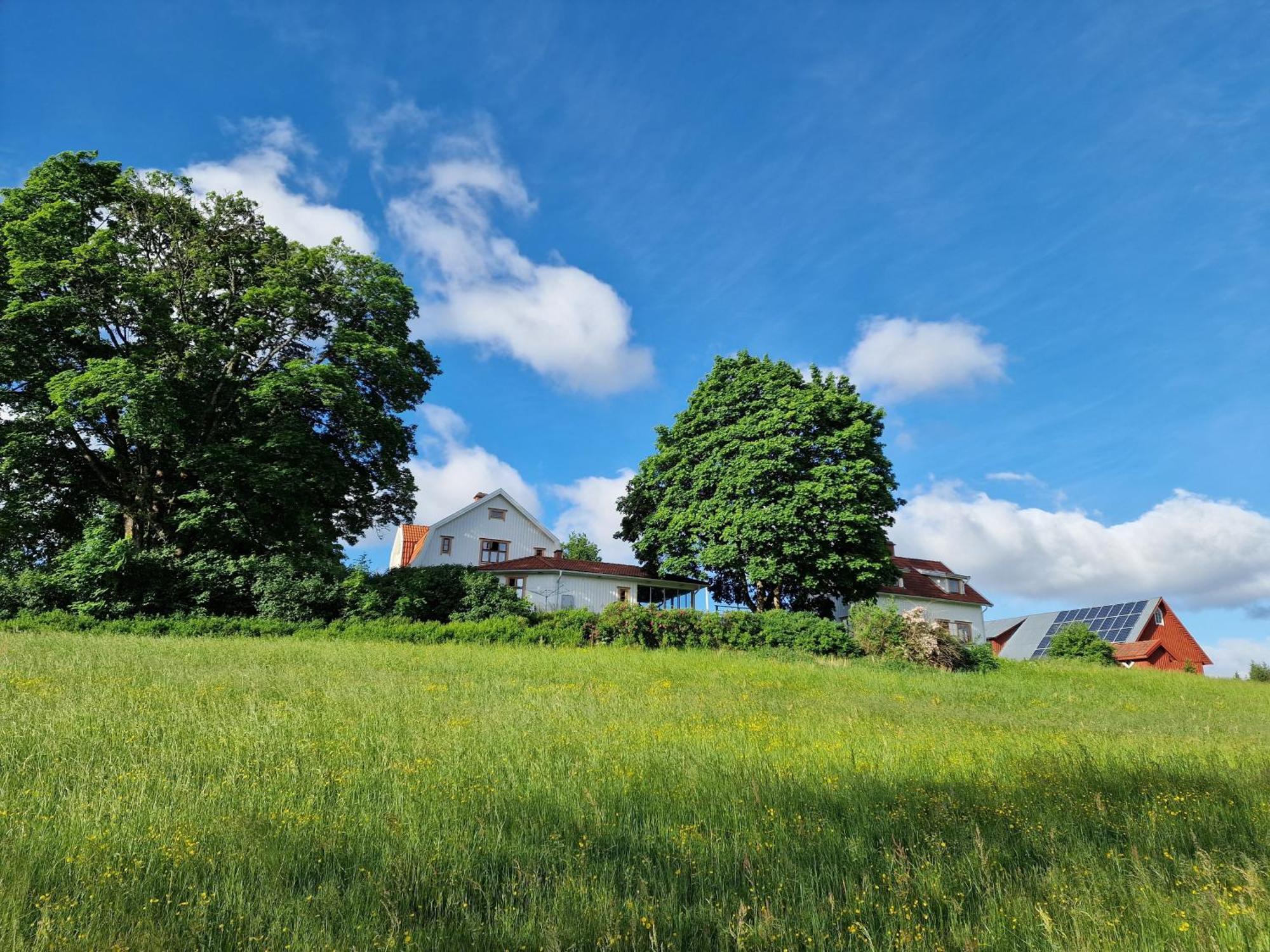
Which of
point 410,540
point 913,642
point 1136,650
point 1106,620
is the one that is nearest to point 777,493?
point 913,642

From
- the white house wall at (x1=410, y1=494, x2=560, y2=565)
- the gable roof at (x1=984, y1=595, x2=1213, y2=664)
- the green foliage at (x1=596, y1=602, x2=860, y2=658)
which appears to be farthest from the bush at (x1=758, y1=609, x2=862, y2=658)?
the gable roof at (x1=984, y1=595, x2=1213, y2=664)

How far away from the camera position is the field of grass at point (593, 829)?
3.50m

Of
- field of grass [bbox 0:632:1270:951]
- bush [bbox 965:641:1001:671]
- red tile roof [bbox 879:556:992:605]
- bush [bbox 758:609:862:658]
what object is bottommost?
field of grass [bbox 0:632:1270:951]

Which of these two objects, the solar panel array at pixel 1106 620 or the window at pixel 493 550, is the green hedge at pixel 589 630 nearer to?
the window at pixel 493 550

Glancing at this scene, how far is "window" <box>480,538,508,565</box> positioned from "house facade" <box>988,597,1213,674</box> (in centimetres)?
3581

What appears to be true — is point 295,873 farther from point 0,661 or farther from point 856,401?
point 856,401

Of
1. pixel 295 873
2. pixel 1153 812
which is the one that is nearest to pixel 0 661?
pixel 295 873

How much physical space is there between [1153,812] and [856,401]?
1231 inches

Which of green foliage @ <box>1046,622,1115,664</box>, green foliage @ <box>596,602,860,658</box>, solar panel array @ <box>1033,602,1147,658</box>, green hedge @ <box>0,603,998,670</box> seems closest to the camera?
green hedge @ <box>0,603,998,670</box>

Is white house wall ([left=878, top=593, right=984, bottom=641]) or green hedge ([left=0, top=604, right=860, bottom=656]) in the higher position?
white house wall ([left=878, top=593, right=984, bottom=641])

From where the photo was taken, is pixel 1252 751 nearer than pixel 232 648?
Yes

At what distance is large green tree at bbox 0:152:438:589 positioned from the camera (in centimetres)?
2431

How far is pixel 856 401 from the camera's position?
35.2 meters

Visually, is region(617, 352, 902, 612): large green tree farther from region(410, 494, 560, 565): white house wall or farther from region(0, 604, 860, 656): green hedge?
region(410, 494, 560, 565): white house wall
